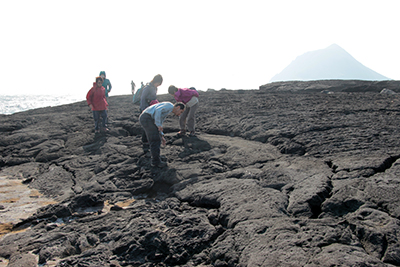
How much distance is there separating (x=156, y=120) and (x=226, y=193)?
2.19 m

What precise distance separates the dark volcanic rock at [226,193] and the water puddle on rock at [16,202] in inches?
7.3

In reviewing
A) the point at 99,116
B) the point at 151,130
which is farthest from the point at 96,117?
the point at 151,130

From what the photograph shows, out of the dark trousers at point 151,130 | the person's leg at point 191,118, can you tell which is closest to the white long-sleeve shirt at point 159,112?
the dark trousers at point 151,130

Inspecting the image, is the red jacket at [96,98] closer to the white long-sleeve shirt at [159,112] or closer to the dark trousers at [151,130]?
the dark trousers at [151,130]

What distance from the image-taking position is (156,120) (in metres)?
5.46

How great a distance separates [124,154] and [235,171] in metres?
3.23

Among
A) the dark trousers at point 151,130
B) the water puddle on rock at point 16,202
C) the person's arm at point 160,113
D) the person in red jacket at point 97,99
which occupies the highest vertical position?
the person in red jacket at point 97,99

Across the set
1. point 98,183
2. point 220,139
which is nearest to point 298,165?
point 220,139

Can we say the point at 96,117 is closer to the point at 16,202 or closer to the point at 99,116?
the point at 99,116

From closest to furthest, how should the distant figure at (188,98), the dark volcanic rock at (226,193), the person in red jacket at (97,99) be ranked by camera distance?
1. the dark volcanic rock at (226,193)
2. the distant figure at (188,98)
3. the person in red jacket at (97,99)

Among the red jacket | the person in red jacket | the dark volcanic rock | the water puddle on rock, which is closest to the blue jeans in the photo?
the person in red jacket

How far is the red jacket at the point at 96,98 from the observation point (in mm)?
8414

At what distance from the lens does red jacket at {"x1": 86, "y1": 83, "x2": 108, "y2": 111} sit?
8.41 meters

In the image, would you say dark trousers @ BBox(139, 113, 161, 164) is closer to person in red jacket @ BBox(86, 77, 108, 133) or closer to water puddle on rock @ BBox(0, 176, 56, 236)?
water puddle on rock @ BBox(0, 176, 56, 236)
